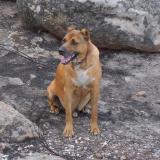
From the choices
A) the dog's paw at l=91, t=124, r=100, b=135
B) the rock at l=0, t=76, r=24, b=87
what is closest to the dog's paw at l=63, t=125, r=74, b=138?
the dog's paw at l=91, t=124, r=100, b=135

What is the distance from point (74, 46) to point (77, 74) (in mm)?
381

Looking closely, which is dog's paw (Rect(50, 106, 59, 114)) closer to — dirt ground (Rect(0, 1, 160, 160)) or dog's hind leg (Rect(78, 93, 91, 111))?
dirt ground (Rect(0, 1, 160, 160))

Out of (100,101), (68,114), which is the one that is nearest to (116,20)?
(100,101)

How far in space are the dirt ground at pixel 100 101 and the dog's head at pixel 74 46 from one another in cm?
100

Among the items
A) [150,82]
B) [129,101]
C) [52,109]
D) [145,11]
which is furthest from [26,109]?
[145,11]

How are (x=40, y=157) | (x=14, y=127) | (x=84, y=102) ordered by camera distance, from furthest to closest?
(x=84, y=102)
(x=14, y=127)
(x=40, y=157)

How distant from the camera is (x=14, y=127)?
6371mm

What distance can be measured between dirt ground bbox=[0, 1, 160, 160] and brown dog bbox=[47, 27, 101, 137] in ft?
0.80

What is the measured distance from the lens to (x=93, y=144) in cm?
661

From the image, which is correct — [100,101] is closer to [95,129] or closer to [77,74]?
[95,129]

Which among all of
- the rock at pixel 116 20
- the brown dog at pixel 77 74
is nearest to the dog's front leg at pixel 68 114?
the brown dog at pixel 77 74

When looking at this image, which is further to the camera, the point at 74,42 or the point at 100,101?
the point at 100,101

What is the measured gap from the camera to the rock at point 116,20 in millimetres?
8969

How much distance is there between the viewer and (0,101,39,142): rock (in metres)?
6.32
